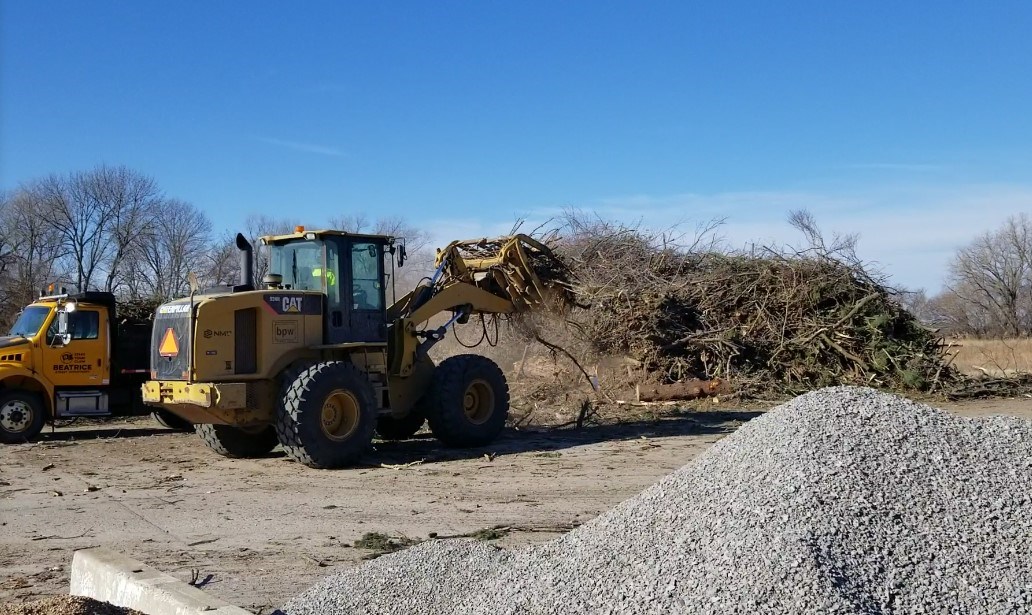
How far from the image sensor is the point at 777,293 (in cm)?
1778

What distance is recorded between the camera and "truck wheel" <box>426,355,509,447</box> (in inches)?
482

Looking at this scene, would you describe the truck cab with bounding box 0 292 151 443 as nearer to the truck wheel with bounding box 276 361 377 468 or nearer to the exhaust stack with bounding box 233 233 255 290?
the exhaust stack with bounding box 233 233 255 290

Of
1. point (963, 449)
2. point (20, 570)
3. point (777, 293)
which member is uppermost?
point (777, 293)

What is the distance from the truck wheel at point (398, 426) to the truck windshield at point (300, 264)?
2.45 metres

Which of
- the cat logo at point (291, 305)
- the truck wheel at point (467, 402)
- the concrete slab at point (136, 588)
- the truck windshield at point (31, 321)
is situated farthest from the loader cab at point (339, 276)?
the concrete slab at point (136, 588)

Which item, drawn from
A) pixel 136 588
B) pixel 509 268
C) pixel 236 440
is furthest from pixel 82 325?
pixel 136 588

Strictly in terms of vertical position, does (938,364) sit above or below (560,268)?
below

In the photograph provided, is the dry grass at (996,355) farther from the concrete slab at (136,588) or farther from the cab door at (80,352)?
the concrete slab at (136,588)

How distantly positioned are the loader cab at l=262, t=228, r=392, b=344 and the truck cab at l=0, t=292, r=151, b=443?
4662 mm

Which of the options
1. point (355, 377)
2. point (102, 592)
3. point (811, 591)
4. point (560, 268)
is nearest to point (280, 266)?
point (355, 377)

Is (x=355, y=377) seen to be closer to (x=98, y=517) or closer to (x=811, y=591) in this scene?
(x=98, y=517)

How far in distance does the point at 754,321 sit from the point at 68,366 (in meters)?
11.5

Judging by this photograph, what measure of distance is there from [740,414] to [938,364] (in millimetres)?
4638

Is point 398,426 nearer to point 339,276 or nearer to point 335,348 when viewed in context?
point 335,348
